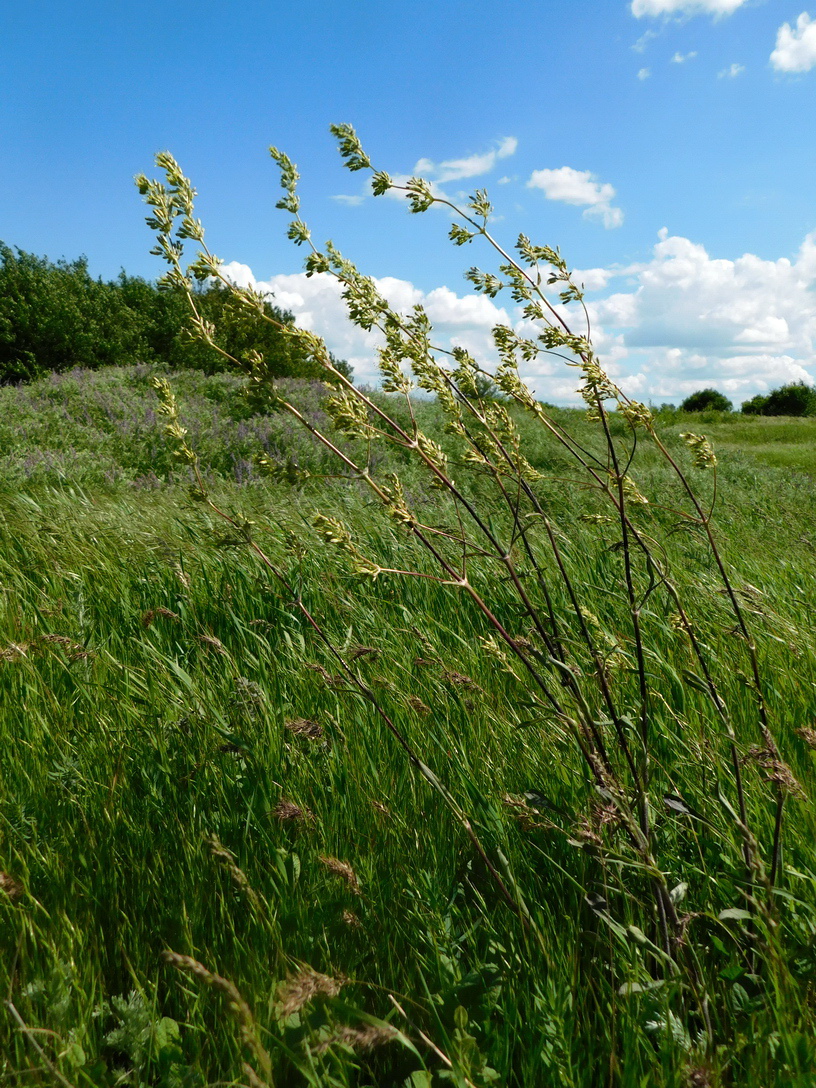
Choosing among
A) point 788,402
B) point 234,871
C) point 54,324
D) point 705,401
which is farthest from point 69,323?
point 234,871

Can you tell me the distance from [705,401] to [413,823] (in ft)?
120

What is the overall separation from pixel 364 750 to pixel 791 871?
110cm

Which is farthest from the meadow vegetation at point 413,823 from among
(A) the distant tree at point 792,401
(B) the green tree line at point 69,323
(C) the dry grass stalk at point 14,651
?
(A) the distant tree at point 792,401

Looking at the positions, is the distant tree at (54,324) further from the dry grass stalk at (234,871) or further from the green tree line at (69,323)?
the dry grass stalk at (234,871)

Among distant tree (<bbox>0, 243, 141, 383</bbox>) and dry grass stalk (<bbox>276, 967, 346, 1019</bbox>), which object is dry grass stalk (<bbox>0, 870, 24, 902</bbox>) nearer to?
dry grass stalk (<bbox>276, 967, 346, 1019</bbox>)

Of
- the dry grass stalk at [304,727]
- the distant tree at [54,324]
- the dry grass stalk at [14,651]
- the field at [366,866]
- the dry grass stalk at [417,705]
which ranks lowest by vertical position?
the field at [366,866]

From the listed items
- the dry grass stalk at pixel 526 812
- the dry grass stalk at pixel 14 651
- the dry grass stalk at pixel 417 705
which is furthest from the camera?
the dry grass stalk at pixel 14 651

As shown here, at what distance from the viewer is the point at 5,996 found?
1383mm

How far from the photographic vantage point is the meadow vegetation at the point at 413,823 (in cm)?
126

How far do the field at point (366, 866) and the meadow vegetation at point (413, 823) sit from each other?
11 mm

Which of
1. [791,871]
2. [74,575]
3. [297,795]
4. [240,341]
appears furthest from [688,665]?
Answer: [74,575]

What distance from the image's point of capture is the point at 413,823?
70.7 inches

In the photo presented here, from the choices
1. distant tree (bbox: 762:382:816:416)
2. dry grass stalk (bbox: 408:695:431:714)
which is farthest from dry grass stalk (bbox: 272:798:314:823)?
distant tree (bbox: 762:382:816:416)

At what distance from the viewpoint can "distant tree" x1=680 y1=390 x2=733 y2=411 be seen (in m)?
33.7
